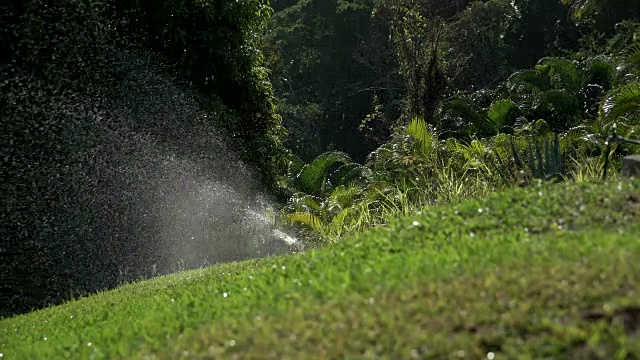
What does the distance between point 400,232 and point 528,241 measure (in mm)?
1373

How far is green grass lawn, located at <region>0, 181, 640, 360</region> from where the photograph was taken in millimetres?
3385

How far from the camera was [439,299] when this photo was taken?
3.83m

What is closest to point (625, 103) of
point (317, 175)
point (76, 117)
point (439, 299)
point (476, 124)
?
point (476, 124)

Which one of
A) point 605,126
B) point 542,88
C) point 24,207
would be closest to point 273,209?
point 24,207

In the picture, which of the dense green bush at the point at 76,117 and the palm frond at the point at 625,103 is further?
the palm frond at the point at 625,103

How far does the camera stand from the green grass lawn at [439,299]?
3385 millimetres

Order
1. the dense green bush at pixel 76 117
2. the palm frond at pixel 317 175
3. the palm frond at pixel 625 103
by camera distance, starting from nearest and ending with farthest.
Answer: the dense green bush at pixel 76 117 → the palm frond at pixel 625 103 → the palm frond at pixel 317 175

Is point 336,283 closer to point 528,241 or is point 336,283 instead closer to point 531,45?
point 528,241

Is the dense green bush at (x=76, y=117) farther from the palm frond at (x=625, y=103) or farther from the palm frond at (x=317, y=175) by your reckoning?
the palm frond at (x=625, y=103)

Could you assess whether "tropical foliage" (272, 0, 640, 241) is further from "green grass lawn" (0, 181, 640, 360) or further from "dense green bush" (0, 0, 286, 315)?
"dense green bush" (0, 0, 286, 315)

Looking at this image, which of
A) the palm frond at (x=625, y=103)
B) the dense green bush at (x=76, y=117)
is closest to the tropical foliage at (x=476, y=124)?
the palm frond at (x=625, y=103)

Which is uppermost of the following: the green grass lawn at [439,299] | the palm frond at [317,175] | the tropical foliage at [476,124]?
the green grass lawn at [439,299]

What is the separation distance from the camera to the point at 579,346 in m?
3.20

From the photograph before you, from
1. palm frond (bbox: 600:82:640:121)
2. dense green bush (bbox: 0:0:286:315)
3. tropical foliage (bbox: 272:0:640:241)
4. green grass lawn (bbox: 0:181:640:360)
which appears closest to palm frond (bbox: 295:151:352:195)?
tropical foliage (bbox: 272:0:640:241)
